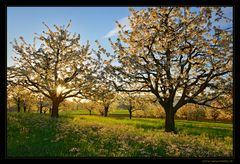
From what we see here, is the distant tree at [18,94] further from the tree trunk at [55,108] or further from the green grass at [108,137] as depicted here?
the tree trunk at [55,108]

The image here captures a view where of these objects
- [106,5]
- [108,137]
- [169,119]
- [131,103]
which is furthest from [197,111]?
[106,5]

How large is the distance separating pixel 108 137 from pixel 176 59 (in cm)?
396

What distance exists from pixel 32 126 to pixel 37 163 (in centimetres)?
249

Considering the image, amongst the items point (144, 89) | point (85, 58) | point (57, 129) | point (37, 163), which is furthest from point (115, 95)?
point (37, 163)

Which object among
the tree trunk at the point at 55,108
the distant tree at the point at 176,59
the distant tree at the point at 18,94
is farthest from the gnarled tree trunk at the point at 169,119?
the distant tree at the point at 18,94

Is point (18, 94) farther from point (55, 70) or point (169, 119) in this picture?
point (169, 119)

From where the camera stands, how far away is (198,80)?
961 centimetres

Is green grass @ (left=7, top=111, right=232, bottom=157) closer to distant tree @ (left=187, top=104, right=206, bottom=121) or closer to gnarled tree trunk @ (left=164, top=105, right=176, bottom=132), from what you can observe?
gnarled tree trunk @ (left=164, top=105, right=176, bottom=132)

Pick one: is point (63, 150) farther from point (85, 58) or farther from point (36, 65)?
point (36, 65)

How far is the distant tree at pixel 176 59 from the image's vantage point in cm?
938

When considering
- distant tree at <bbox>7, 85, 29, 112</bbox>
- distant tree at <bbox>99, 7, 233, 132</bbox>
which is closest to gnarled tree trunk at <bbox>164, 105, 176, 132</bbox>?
distant tree at <bbox>99, 7, 233, 132</bbox>

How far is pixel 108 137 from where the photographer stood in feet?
28.1

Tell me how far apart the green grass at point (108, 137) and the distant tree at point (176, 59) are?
0.86 metres

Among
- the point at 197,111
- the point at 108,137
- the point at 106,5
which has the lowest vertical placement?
the point at 108,137
